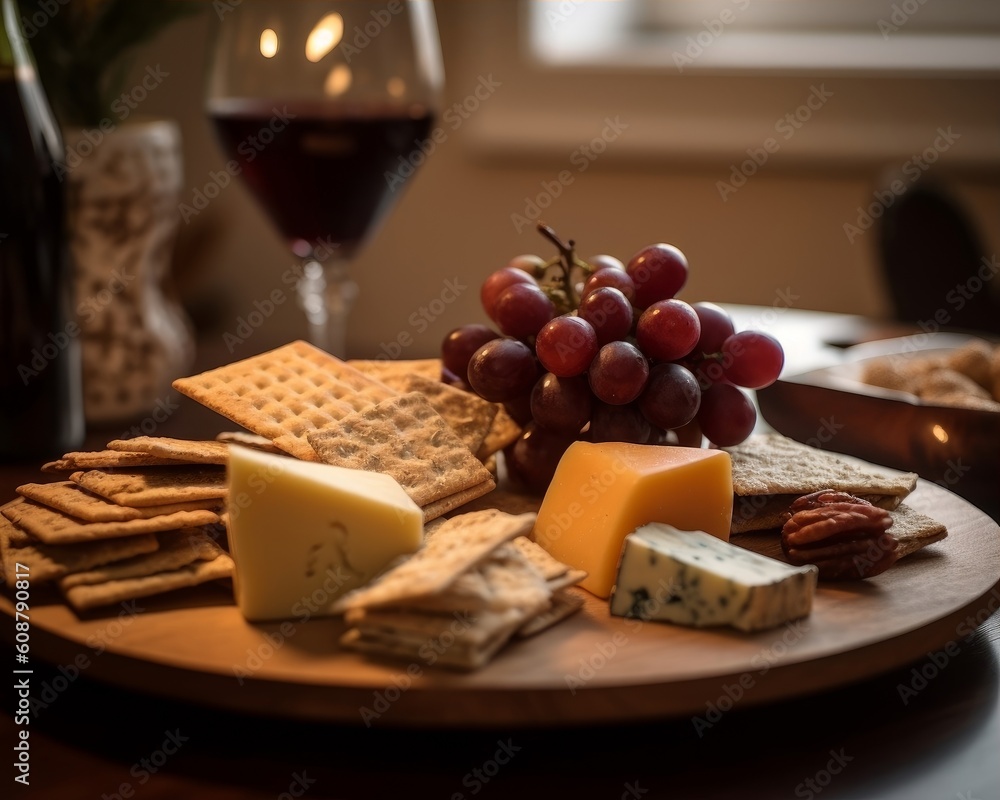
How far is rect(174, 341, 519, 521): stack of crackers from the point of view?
0.76 metres

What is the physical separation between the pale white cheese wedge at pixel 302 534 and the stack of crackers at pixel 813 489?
0.87 ft

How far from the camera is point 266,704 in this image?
556 mm

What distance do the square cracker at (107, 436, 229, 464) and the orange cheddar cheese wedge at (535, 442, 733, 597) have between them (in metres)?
0.23

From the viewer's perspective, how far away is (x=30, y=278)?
100 centimetres

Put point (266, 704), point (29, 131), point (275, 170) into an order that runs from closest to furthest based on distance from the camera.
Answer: point (266, 704) → point (29, 131) → point (275, 170)

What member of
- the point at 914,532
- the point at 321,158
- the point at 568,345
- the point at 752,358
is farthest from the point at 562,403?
the point at 321,158

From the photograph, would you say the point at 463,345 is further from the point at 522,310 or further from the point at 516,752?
the point at 516,752

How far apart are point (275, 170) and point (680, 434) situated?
1.82ft

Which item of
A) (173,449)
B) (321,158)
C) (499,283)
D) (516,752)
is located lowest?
(516,752)

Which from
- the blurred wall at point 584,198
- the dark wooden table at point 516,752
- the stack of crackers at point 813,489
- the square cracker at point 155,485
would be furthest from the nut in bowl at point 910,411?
the blurred wall at point 584,198

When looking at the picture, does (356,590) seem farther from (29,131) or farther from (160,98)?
(160,98)

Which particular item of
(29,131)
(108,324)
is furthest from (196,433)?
(29,131)

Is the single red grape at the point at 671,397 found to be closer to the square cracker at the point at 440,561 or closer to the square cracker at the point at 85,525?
the square cracker at the point at 440,561

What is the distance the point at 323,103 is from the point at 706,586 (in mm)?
751
